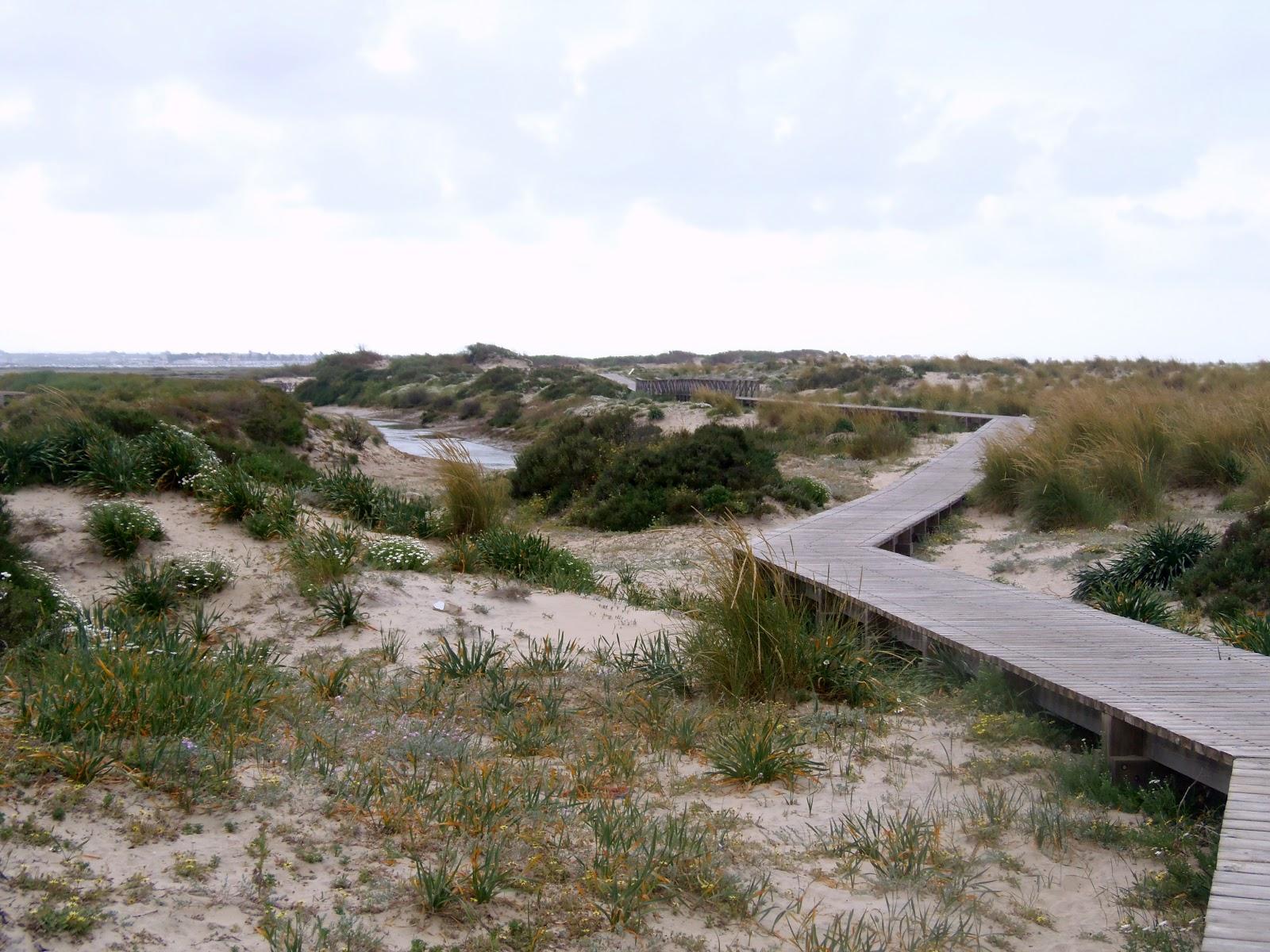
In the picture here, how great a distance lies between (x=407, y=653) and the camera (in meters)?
7.12

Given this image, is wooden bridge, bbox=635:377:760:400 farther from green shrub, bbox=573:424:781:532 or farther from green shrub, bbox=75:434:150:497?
green shrub, bbox=75:434:150:497

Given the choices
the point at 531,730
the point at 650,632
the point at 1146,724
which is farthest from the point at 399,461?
the point at 1146,724

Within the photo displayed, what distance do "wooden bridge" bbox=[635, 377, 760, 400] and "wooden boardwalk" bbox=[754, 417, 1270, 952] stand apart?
32.4m

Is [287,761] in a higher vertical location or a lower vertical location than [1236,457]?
lower

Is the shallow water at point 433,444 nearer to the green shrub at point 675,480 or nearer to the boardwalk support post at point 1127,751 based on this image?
the green shrub at point 675,480

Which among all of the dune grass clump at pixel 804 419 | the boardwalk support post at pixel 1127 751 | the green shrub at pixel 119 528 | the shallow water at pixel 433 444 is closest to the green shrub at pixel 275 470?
the green shrub at pixel 119 528

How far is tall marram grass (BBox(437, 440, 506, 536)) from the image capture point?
10.6 metres

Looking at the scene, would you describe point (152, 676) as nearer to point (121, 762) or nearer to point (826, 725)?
point (121, 762)

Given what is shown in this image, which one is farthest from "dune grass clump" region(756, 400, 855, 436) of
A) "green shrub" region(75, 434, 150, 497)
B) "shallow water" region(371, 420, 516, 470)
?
"green shrub" region(75, 434, 150, 497)

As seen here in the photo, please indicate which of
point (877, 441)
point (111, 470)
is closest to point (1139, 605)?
point (111, 470)

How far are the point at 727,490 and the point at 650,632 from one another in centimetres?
742

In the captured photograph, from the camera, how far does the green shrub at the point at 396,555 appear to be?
29.2ft

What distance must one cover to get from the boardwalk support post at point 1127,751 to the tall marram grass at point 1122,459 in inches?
307

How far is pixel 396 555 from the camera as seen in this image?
9.02 m
